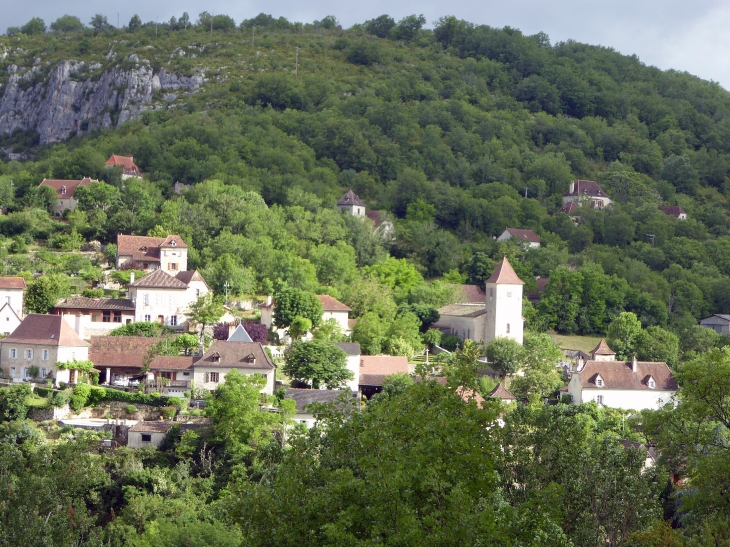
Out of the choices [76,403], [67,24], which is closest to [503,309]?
[76,403]

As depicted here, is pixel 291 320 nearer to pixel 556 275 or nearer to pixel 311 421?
pixel 311 421

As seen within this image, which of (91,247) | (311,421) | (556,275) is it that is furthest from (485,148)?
(311,421)

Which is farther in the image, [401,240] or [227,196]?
[401,240]

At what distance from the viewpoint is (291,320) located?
65.4 metres

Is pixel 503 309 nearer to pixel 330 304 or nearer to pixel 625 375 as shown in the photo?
pixel 625 375

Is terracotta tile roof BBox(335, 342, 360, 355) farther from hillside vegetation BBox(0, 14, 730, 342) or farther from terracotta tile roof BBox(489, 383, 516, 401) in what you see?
hillside vegetation BBox(0, 14, 730, 342)

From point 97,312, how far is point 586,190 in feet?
247

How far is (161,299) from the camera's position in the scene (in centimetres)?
6562

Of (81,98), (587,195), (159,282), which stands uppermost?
(81,98)

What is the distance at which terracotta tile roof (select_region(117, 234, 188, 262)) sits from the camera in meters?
74.8

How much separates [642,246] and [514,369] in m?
45.3

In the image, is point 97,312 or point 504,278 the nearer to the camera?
point 97,312

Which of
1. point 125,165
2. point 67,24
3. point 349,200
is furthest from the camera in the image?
point 67,24

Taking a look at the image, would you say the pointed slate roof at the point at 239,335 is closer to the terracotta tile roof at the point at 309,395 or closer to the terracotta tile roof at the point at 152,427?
the terracotta tile roof at the point at 309,395
